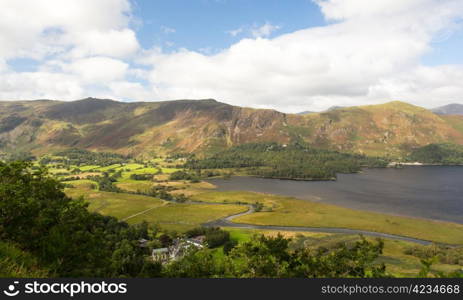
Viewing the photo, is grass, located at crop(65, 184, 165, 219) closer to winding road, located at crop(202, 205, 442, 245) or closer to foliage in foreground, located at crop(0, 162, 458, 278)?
winding road, located at crop(202, 205, 442, 245)

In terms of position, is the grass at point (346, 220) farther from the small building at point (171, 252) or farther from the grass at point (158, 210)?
the small building at point (171, 252)

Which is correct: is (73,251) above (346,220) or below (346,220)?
above

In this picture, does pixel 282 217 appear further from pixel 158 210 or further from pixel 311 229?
pixel 158 210

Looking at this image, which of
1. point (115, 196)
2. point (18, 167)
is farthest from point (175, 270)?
point (115, 196)

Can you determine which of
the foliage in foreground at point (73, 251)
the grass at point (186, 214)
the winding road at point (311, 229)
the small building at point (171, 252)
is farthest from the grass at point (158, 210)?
the foliage in foreground at point (73, 251)

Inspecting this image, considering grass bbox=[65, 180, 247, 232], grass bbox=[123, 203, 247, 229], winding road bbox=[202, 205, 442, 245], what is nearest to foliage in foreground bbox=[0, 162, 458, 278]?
grass bbox=[65, 180, 247, 232]

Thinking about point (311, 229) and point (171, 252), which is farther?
point (311, 229)

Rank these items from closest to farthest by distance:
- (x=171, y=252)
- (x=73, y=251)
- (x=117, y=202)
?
(x=73, y=251), (x=171, y=252), (x=117, y=202)

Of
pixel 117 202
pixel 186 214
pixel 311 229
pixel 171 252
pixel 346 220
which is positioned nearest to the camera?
pixel 171 252

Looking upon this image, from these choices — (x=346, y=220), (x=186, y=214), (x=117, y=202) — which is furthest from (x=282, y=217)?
(x=117, y=202)
